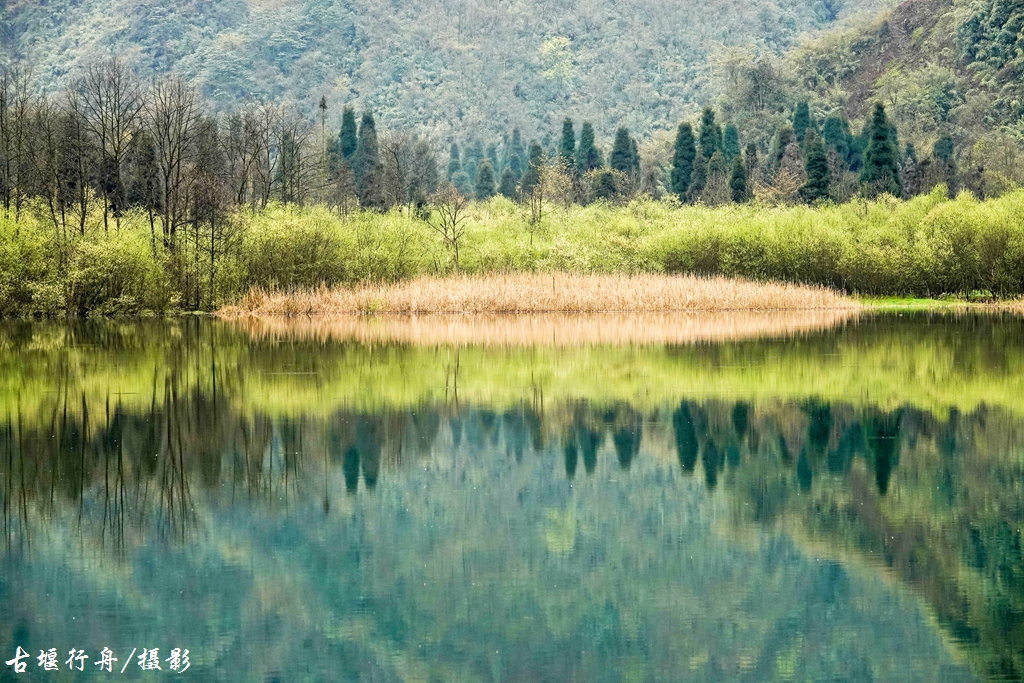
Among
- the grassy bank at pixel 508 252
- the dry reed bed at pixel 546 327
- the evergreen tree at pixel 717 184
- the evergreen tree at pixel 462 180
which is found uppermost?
the evergreen tree at pixel 462 180

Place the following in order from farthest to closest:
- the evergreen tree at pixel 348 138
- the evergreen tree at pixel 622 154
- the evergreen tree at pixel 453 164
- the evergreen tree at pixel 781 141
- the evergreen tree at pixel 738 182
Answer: the evergreen tree at pixel 453 164 → the evergreen tree at pixel 348 138 → the evergreen tree at pixel 622 154 → the evergreen tree at pixel 781 141 → the evergreen tree at pixel 738 182

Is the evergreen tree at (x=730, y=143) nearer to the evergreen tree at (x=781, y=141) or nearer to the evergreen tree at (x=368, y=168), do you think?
the evergreen tree at (x=781, y=141)

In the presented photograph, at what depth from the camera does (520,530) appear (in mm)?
11031

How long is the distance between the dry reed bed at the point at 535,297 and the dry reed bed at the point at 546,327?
1.04 meters

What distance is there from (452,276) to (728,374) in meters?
32.1

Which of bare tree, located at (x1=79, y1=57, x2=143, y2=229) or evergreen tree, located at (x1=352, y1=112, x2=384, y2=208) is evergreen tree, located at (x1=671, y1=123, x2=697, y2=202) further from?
bare tree, located at (x1=79, y1=57, x2=143, y2=229)

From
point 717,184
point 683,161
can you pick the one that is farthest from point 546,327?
point 683,161

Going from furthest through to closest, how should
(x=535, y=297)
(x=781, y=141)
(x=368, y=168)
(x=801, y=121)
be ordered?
1. (x=801, y=121)
2. (x=368, y=168)
3. (x=781, y=141)
4. (x=535, y=297)

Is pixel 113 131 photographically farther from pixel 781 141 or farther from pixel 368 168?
pixel 781 141

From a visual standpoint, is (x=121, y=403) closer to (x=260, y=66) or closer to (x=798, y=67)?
(x=798, y=67)

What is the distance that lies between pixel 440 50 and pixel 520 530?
181 metres

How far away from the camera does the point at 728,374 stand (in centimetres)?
2338

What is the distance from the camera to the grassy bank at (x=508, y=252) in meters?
47.2

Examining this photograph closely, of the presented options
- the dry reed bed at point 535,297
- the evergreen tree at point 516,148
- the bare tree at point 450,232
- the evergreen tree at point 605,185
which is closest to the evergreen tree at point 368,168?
the evergreen tree at point 605,185
